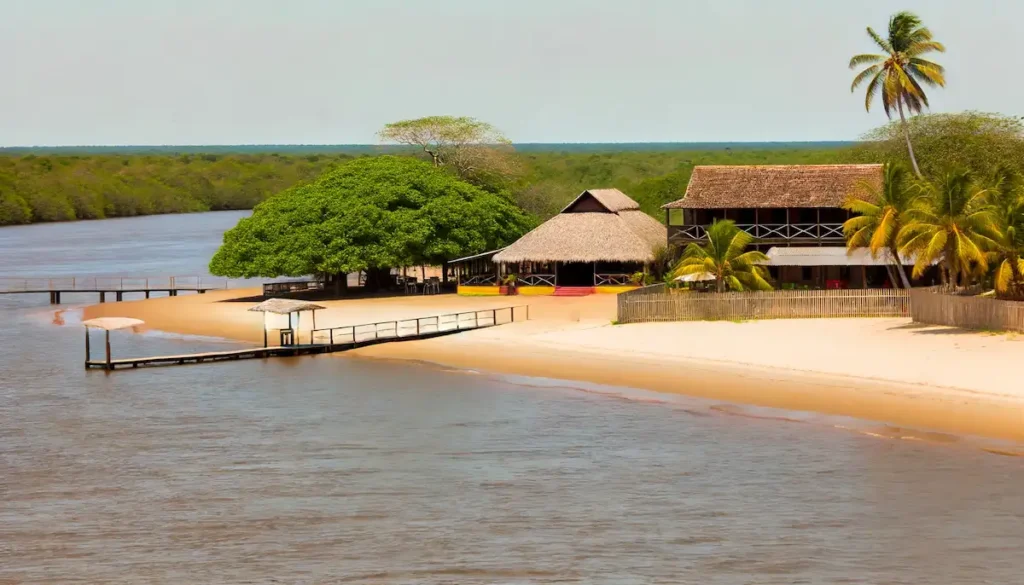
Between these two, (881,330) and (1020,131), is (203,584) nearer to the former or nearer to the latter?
(881,330)

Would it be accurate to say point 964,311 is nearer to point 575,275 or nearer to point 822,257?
point 822,257

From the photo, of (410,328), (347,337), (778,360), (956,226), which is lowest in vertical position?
(778,360)

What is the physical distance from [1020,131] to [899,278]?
26851 mm

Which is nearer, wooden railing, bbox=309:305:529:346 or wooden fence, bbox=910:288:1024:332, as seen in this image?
wooden fence, bbox=910:288:1024:332

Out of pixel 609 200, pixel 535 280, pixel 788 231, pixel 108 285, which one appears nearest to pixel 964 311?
pixel 788 231

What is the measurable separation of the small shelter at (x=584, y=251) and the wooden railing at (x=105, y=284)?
18.8m

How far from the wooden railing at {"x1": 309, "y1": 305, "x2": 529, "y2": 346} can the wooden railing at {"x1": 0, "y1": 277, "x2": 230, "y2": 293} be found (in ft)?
73.7

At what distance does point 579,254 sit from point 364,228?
9577 millimetres

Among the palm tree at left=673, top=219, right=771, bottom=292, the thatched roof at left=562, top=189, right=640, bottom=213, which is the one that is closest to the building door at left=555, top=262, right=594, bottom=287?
the thatched roof at left=562, top=189, right=640, bottom=213

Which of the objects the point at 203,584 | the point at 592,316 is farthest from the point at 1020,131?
the point at 203,584

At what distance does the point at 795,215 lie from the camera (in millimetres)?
60125

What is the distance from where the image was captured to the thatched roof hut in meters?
64.2

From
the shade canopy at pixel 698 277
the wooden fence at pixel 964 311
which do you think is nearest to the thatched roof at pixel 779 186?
the shade canopy at pixel 698 277

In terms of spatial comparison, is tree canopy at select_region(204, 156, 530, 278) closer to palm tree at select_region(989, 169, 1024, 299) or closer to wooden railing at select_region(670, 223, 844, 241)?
wooden railing at select_region(670, 223, 844, 241)
